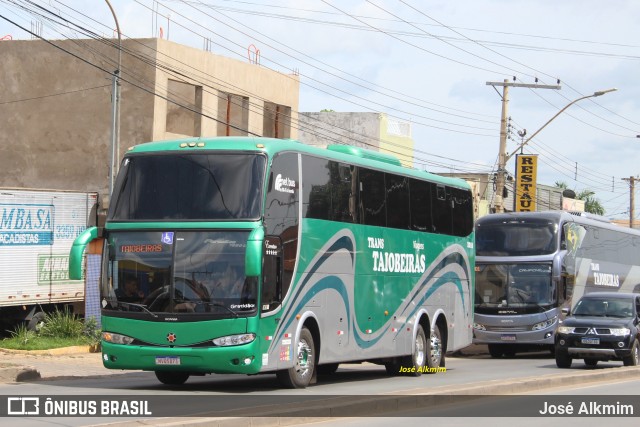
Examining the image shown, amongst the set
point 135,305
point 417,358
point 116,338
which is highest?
point 135,305

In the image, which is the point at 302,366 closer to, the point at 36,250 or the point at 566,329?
the point at 566,329

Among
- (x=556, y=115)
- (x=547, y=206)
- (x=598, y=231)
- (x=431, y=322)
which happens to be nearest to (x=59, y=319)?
(x=431, y=322)

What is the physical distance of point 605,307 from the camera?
94.5 ft

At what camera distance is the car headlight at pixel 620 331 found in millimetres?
27328

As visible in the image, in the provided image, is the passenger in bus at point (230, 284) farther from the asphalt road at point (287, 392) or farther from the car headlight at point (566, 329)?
the car headlight at point (566, 329)

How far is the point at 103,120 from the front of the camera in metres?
42.9

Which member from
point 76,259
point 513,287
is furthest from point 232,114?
point 76,259

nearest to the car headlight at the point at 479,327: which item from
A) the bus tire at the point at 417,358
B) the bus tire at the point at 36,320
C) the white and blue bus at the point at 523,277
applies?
the white and blue bus at the point at 523,277

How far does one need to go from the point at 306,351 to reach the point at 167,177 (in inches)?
144

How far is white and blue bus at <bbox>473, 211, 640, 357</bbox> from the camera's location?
3294 centimetres

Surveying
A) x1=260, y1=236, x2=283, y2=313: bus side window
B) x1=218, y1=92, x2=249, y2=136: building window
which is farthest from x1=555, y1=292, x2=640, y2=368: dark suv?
x1=218, y1=92, x2=249, y2=136: building window

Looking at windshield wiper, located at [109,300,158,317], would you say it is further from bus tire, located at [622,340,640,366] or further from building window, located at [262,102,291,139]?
building window, located at [262,102,291,139]

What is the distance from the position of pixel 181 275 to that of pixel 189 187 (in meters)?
1.36

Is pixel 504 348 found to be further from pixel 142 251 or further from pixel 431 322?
pixel 142 251
